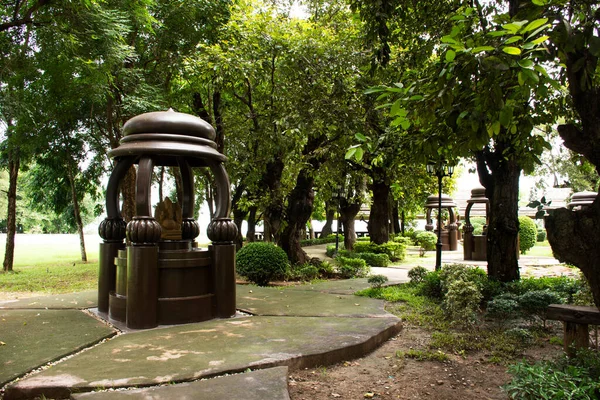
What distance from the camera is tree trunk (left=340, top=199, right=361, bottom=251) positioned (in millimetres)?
23117

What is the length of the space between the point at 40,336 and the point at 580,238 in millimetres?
5643

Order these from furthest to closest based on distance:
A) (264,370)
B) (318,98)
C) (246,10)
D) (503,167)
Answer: (246,10) < (318,98) < (503,167) < (264,370)

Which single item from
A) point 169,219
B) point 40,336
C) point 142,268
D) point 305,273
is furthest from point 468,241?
point 40,336

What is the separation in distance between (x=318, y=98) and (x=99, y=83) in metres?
6.23

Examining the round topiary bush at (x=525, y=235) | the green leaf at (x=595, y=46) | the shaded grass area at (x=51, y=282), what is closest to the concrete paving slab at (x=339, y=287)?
the shaded grass area at (x=51, y=282)

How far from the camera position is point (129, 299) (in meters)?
5.80

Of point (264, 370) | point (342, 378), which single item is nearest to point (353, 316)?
point (342, 378)

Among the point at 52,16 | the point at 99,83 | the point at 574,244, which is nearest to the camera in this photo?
the point at 574,244

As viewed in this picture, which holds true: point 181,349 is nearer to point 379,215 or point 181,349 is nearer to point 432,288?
point 432,288

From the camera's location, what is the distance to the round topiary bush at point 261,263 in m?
10.8

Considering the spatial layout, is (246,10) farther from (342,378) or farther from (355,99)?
(342,378)

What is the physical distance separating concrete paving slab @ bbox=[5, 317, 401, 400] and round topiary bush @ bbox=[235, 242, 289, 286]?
4437 millimetres

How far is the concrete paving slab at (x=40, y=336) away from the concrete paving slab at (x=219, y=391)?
1191 millimetres

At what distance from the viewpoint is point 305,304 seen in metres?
7.51
